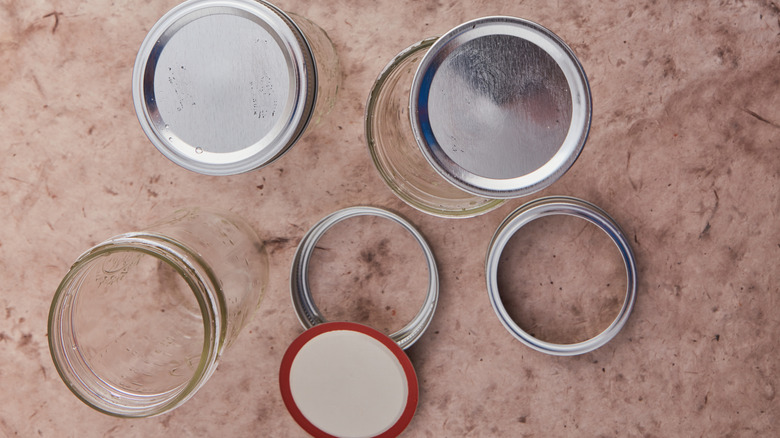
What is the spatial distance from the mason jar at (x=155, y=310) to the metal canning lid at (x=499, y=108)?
1.29ft

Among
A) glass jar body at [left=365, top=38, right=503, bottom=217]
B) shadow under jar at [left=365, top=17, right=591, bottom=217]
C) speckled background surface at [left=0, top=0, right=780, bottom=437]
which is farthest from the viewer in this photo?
speckled background surface at [left=0, top=0, right=780, bottom=437]

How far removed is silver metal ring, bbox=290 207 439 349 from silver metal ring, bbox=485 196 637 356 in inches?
4.4

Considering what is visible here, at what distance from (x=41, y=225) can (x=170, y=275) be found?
11.7 inches

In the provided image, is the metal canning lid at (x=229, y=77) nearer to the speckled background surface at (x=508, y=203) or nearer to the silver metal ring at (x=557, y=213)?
the speckled background surface at (x=508, y=203)

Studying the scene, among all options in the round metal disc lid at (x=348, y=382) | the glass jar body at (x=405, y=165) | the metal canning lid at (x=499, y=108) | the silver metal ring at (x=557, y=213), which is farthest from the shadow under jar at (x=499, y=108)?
the round metal disc lid at (x=348, y=382)

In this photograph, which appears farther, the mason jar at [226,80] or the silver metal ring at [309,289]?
the silver metal ring at [309,289]

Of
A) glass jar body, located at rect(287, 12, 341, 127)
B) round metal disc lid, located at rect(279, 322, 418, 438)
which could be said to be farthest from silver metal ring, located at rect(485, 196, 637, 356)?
glass jar body, located at rect(287, 12, 341, 127)

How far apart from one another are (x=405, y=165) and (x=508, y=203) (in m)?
0.24

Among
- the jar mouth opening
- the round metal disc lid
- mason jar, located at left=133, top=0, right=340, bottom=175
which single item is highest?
mason jar, located at left=133, top=0, right=340, bottom=175

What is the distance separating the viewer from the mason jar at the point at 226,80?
0.78 meters

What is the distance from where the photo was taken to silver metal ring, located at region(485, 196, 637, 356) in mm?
967

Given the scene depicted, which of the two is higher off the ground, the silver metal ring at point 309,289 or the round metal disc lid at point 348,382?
the silver metal ring at point 309,289

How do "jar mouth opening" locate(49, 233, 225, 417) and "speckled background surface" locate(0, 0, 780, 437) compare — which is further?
"speckled background surface" locate(0, 0, 780, 437)

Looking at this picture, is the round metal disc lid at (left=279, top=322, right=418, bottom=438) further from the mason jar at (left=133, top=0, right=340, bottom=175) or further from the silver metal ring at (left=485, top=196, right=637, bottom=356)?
the mason jar at (left=133, top=0, right=340, bottom=175)
